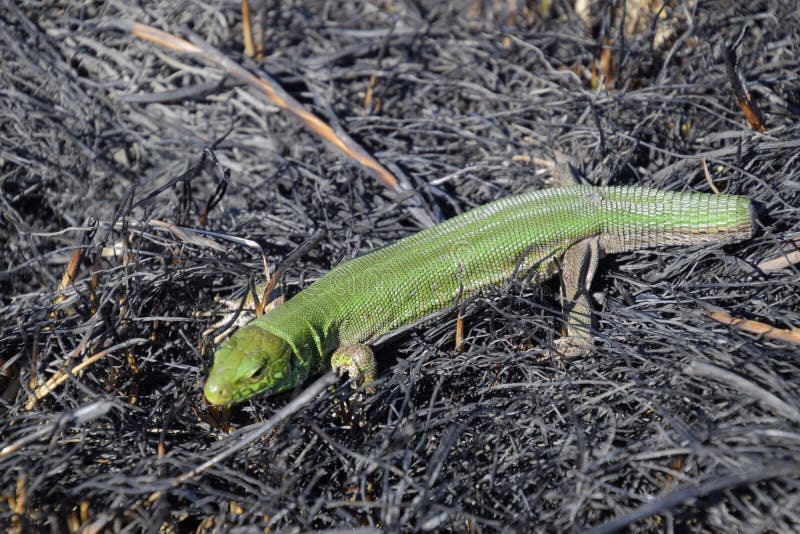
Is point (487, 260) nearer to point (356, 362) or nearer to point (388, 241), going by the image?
point (388, 241)

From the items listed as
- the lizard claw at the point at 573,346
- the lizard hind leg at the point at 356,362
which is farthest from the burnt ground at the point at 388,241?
the lizard hind leg at the point at 356,362

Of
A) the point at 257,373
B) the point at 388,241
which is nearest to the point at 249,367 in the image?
the point at 257,373

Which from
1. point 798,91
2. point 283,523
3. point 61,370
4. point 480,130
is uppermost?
point 798,91

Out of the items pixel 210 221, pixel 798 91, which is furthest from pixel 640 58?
pixel 210 221

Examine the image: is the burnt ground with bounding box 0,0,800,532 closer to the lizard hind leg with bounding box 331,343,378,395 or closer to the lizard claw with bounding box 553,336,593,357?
the lizard claw with bounding box 553,336,593,357

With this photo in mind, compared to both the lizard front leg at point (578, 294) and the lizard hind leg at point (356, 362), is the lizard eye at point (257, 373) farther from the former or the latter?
the lizard front leg at point (578, 294)

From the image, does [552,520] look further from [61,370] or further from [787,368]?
[61,370]
